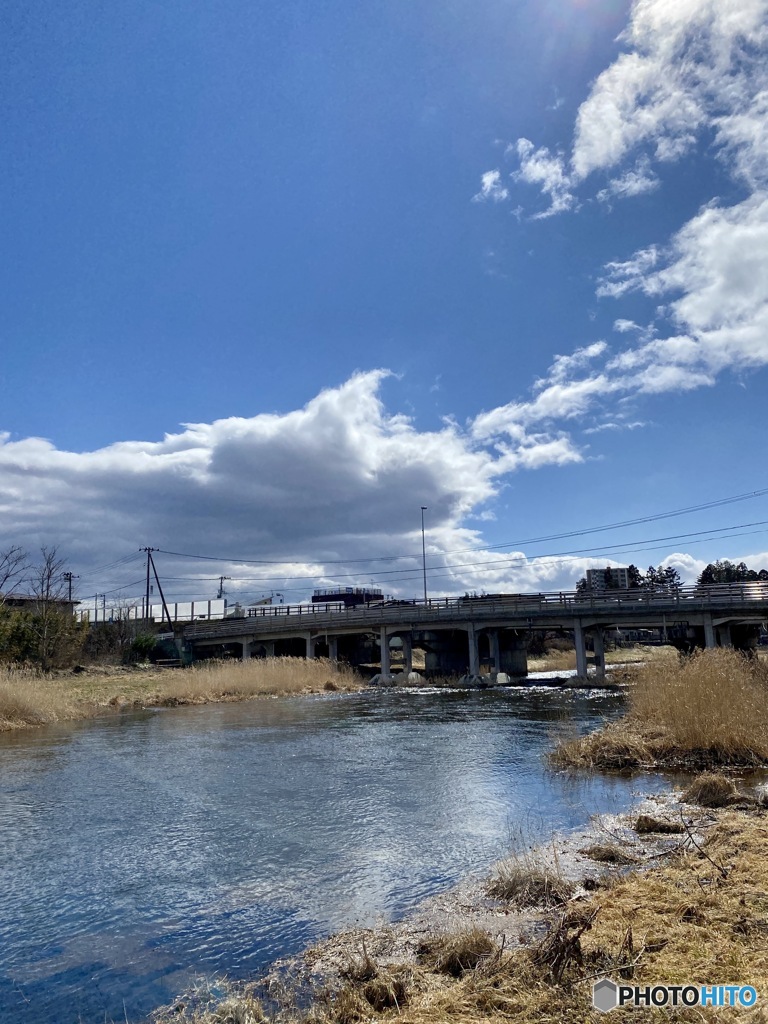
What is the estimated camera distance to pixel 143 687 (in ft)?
158

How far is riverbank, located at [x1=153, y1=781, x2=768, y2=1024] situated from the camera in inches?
222

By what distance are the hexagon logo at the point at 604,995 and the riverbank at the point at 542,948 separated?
9 centimetres

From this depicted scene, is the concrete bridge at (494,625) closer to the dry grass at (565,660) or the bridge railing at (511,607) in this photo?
the bridge railing at (511,607)

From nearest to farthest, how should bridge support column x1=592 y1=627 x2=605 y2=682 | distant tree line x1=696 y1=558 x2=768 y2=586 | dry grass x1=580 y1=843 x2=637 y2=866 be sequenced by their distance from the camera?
dry grass x1=580 y1=843 x2=637 y2=866
bridge support column x1=592 y1=627 x2=605 y2=682
distant tree line x1=696 y1=558 x2=768 y2=586

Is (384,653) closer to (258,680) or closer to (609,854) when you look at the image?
(258,680)

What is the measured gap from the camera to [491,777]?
17.9 metres

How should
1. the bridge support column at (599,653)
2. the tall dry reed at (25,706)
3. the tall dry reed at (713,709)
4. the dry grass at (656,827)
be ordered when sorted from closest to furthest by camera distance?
the dry grass at (656,827)
the tall dry reed at (713,709)
the tall dry reed at (25,706)
the bridge support column at (599,653)

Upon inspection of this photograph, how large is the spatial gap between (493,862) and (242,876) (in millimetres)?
4043

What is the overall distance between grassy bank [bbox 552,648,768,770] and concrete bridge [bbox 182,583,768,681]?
113 ft

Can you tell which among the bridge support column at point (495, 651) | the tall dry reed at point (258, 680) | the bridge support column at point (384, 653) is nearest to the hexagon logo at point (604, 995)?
the tall dry reed at point (258, 680)

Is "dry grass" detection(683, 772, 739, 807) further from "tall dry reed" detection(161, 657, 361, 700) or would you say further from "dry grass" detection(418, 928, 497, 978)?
"tall dry reed" detection(161, 657, 361, 700)

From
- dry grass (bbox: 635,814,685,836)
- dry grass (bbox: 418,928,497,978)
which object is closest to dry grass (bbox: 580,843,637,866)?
dry grass (bbox: 635,814,685,836)

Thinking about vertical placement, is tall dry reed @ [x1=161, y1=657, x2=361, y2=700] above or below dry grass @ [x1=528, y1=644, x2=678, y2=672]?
above

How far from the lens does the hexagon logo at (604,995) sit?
17.2 feet
